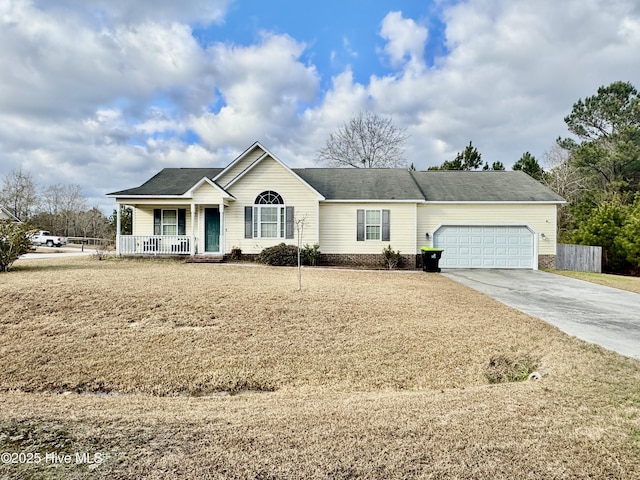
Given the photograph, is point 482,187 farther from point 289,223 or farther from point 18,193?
point 18,193

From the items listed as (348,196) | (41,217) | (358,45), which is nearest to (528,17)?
(358,45)

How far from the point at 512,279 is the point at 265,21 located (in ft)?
50.1

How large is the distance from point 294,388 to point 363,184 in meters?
15.7

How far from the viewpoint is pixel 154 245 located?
58.0 feet

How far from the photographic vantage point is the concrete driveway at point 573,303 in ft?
20.9

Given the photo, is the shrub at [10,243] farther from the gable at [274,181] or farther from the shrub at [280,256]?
Answer: the shrub at [280,256]

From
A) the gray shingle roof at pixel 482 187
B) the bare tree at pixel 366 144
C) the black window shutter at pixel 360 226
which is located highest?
the bare tree at pixel 366 144

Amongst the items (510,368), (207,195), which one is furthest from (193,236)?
(510,368)

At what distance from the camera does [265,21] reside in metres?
15.2

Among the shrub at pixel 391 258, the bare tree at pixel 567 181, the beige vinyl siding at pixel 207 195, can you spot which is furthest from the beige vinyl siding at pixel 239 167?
the bare tree at pixel 567 181

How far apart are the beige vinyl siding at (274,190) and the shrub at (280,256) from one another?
734 mm

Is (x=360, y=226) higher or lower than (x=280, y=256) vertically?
higher

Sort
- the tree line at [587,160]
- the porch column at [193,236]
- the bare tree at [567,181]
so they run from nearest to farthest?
the porch column at [193,236] → the tree line at [587,160] → the bare tree at [567,181]

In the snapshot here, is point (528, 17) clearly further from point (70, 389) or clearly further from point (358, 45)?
point (70, 389)
